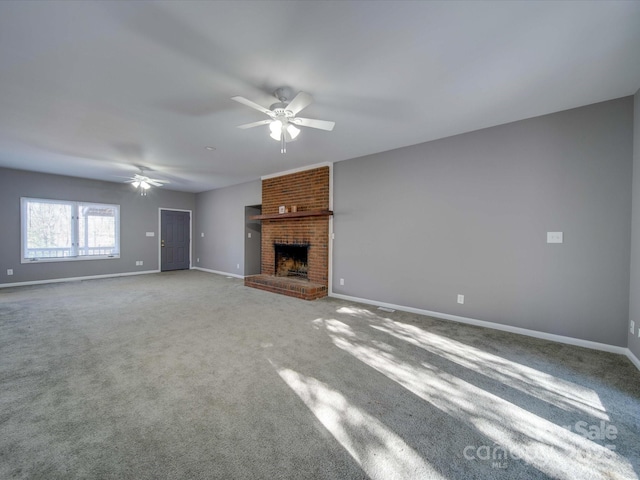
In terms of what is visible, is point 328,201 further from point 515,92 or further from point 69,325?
point 69,325

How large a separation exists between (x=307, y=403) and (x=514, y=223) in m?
3.28

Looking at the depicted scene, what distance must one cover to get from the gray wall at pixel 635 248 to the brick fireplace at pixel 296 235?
12.8 feet

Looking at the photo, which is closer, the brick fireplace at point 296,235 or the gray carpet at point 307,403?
the gray carpet at point 307,403

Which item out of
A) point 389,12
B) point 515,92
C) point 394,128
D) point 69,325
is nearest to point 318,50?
point 389,12

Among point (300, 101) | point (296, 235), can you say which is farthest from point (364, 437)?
point (296, 235)

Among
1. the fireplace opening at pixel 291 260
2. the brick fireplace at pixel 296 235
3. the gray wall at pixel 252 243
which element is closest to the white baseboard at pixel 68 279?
the gray wall at pixel 252 243

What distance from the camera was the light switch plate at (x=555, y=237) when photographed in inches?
121

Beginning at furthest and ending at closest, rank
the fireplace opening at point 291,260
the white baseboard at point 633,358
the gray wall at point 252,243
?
1. the gray wall at point 252,243
2. the fireplace opening at point 291,260
3. the white baseboard at point 633,358

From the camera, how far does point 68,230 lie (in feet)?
22.2

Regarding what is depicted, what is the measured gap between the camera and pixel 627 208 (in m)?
2.75

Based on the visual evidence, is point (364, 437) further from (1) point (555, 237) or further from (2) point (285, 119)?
(1) point (555, 237)

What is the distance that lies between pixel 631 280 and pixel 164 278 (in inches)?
347

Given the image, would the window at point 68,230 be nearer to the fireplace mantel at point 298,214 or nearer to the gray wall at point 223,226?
the gray wall at point 223,226

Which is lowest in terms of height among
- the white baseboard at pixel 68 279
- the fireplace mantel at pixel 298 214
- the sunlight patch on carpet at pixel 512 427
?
the sunlight patch on carpet at pixel 512 427
